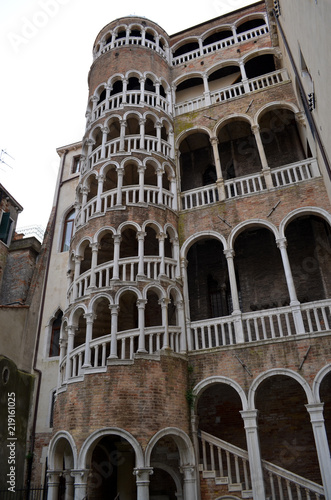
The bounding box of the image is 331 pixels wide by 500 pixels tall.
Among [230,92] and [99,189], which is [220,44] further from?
[99,189]

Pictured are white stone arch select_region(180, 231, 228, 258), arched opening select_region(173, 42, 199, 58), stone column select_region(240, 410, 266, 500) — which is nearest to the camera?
stone column select_region(240, 410, 266, 500)

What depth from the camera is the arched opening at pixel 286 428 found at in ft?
39.6

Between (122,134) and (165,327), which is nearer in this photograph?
(165,327)

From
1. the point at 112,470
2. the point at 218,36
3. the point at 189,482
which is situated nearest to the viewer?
→ the point at 189,482

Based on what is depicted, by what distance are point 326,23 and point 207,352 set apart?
9.15 metres

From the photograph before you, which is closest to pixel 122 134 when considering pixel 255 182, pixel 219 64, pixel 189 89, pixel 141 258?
pixel 255 182

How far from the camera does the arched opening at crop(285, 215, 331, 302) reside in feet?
46.0

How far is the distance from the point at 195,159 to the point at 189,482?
13337mm

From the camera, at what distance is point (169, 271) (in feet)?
45.7

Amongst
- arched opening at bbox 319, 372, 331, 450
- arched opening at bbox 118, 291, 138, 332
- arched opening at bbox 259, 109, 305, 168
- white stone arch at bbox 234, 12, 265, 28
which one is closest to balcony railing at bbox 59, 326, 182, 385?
arched opening at bbox 118, 291, 138, 332

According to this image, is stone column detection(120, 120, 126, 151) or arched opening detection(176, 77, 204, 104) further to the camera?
arched opening detection(176, 77, 204, 104)

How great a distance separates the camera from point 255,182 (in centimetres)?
1508

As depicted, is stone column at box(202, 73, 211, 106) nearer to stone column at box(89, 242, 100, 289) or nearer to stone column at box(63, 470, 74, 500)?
stone column at box(89, 242, 100, 289)

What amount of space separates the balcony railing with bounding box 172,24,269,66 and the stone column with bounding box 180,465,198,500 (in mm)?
18684
